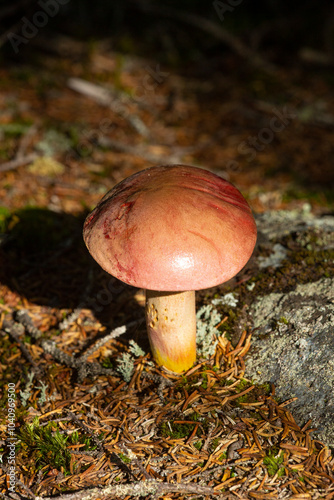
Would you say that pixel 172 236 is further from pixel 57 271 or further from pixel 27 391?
pixel 57 271

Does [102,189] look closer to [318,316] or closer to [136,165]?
[136,165]

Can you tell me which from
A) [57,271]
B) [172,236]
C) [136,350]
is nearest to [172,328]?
[136,350]

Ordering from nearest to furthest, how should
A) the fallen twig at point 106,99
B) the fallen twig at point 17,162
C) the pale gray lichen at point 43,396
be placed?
the pale gray lichen at point 43,396 → the fallen twig at point 17,162 → the fallen twig at point 106,99

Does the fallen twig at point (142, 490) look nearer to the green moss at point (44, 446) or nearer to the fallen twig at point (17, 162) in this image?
the green moss at point (44, 446)

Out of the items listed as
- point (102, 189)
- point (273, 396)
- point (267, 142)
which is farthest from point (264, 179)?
point (273, 396)

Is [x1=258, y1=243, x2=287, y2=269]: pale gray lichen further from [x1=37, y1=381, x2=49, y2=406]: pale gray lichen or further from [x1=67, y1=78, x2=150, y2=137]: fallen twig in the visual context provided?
[x1=67, y1=78, x2=150, y2=137]: fallen twig

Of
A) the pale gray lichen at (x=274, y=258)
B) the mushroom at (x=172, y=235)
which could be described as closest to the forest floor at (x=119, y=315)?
the pale gray lichen at (x=274, y=258)
